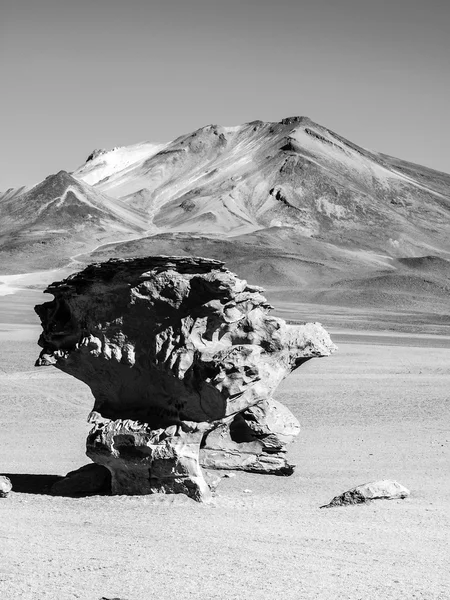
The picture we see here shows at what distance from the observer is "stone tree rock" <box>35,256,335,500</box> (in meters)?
11.0

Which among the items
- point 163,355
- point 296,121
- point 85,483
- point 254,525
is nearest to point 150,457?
point 163,355

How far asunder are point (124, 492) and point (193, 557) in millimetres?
3365

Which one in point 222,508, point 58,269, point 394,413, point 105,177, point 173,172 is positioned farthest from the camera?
point 105,177

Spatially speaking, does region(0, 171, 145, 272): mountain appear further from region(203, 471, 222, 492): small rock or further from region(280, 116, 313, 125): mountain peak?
region(203, 471, 222, 492): small rock

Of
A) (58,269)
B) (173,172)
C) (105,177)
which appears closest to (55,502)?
(58,269)

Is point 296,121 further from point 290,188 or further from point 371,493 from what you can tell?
point 371,493

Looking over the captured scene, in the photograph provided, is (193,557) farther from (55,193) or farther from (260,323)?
(55,193)

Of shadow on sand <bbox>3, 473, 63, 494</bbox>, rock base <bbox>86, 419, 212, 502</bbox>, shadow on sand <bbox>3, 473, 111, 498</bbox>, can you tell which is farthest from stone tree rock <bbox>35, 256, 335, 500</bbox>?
shadow on sand <bbox>3, 473, 63, 494</bbox>

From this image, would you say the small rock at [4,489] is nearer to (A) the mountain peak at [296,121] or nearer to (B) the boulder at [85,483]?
(B) the boulder at [85,483]

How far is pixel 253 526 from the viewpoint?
9.59 meters

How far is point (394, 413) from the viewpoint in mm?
18609

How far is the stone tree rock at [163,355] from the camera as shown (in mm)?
11047

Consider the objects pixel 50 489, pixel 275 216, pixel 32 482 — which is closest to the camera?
pixel 50 489

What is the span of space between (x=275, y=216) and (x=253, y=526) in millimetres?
106653
